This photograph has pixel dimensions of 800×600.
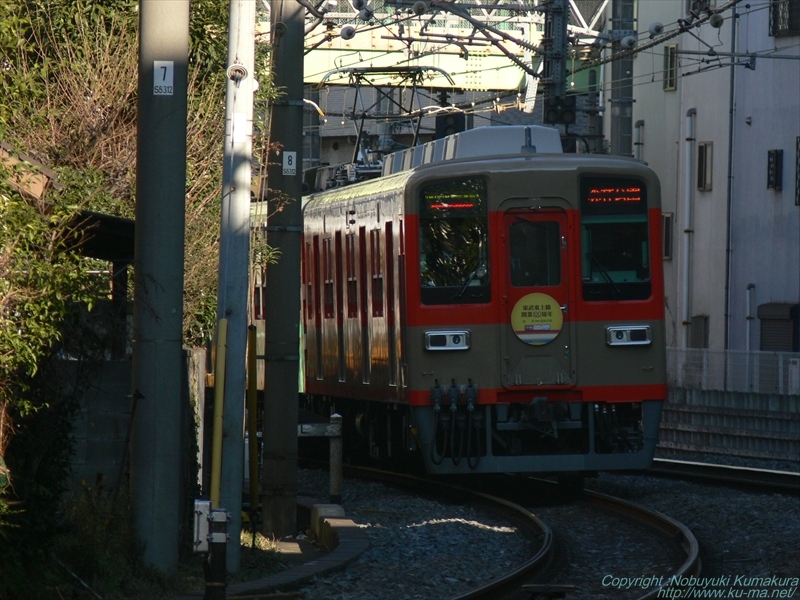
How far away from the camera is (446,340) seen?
523 inches

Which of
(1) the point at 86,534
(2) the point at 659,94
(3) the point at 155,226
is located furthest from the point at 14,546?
(2) the point at 659,94

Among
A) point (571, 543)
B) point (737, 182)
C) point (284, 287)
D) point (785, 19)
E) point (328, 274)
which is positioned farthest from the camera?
point (737, 182)

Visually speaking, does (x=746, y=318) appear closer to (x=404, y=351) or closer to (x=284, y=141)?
(x=404, y=351)

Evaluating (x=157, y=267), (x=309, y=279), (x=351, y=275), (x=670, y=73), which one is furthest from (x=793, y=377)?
(x=157, y=267)

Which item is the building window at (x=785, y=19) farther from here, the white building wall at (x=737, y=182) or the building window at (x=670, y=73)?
the building window at (x=670, y=73)

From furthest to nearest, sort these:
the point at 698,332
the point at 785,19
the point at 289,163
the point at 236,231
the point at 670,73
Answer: the point at 670,73, the point at 698,332, the point at 785,19, the point at 289,163, the point at 236,231

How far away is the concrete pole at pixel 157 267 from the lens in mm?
7977

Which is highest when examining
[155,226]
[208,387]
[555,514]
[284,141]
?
[284,141]

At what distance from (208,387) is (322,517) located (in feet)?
8.65

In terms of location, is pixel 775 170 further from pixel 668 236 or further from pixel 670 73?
pixel 670 73

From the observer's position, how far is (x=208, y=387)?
13.1m

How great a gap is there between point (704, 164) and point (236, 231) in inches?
885

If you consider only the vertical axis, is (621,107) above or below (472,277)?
above

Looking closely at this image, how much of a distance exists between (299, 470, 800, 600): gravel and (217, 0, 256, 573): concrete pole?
84 cm
